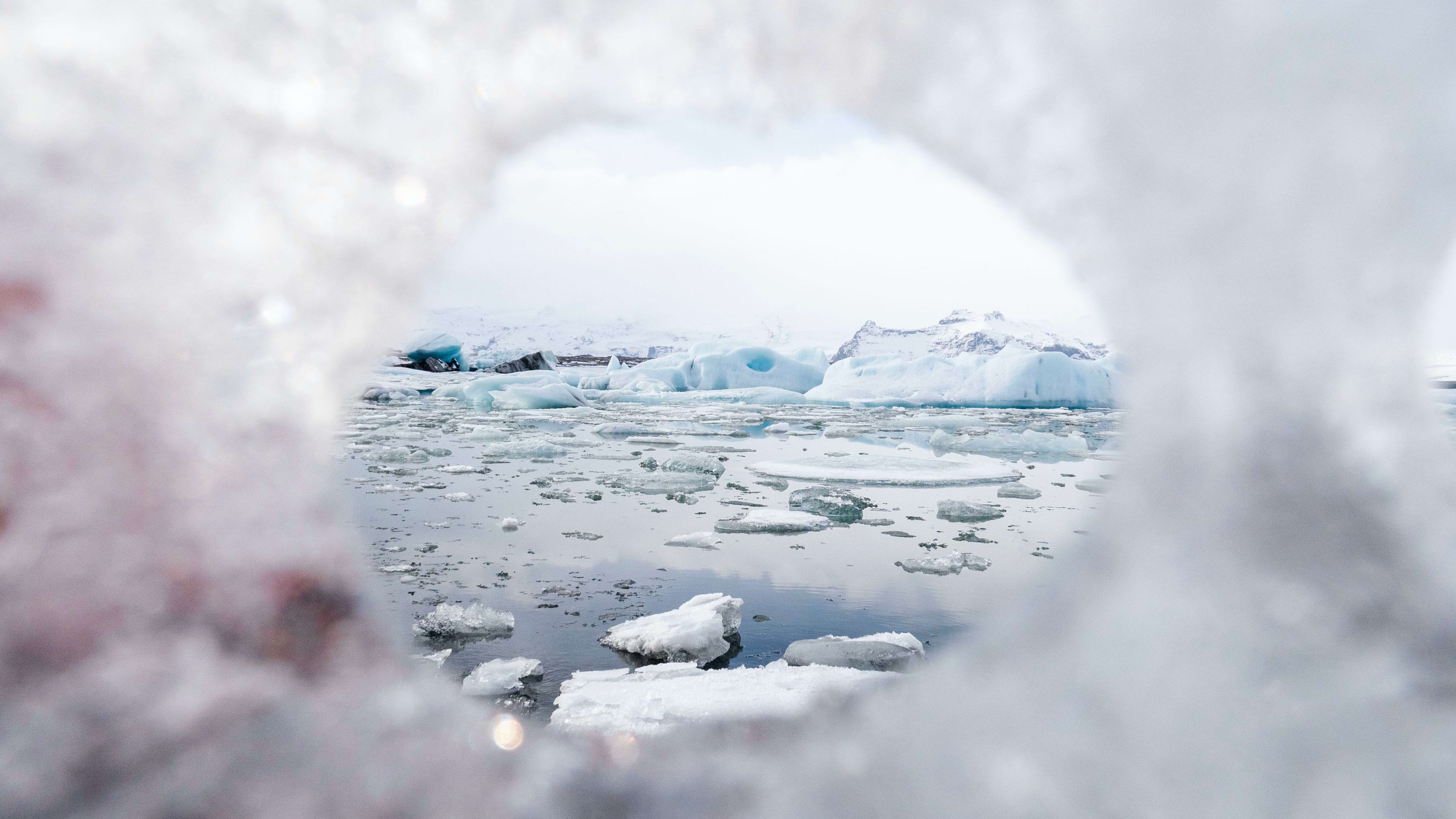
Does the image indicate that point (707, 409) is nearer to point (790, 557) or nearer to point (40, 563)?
point (790, 557)

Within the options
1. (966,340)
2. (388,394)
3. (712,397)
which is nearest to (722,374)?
(712,397)

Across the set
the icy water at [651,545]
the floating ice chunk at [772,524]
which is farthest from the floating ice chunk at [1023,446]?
the floating ice chunk at [772,524]

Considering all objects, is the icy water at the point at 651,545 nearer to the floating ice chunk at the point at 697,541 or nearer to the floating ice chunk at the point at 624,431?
the floating ice chunk at the point at 697,541

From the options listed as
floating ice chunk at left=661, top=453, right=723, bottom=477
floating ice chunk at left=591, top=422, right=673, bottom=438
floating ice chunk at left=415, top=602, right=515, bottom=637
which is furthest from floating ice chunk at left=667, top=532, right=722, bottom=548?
floating ice chunk at left=591, top=422, right=673, bottom=438

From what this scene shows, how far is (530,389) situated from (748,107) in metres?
14.3

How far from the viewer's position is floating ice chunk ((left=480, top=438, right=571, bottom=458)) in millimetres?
8016

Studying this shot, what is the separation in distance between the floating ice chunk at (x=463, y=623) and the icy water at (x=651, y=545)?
0.14 ft

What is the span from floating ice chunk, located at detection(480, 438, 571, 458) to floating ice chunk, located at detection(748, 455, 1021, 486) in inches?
91.7

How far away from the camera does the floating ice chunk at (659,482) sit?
601cm

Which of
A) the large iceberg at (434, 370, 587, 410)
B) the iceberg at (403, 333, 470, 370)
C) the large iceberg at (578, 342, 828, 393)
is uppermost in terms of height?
the iceberg at (403, 333, 470, 370)

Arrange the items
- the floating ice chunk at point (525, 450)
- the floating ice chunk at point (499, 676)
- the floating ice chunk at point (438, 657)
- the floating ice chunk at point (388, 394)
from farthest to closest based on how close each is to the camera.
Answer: the floating ice chunk at point (388, 394)
the floating ice chunk at point (525, 450)
the floating ice chunk at point (438, 657)
the floating ice chunk at point (499, 676)

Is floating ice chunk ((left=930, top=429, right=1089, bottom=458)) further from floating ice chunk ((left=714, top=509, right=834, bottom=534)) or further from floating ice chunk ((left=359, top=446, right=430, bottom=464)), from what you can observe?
floating ice chunk ((left=359, top=446, right=430, bottom=464))

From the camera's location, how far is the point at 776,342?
85.8 meters

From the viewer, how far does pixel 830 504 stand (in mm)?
5121
